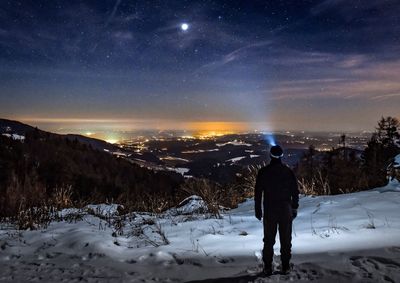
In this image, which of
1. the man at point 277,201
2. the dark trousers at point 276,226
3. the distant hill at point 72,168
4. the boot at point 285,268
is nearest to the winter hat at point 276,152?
the man at point 277,201

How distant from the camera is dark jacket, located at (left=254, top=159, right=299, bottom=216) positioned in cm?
508

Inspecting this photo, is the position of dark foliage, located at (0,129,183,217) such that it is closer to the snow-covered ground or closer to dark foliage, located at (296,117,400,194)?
dark foliage, located at (296,117,400,194)

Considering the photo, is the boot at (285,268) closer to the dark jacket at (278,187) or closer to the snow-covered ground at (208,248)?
the snow-covered ground at (208,248)

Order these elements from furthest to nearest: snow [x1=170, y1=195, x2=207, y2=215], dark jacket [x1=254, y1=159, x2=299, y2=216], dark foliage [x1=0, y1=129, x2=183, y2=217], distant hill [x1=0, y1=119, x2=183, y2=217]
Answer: distant hill [x1=0, y1=119, x2=183, y2=217]
dark foliage [x1=0, y1=129, x2=183, y2=217]
snow [x1=170, y1=195, x2=207, y2=215]
dark jacket [x1=254, y1=159, x2=299, y2=216]

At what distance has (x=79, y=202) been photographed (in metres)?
10.0

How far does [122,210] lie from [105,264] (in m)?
4.50

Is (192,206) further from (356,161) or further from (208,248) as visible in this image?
(356,161)

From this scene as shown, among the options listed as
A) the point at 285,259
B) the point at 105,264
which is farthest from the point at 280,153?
the point at 105,264

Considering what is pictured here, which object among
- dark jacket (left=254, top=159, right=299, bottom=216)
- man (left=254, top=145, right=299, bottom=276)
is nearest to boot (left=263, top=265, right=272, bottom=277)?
man (left=254, top=145, right=299, bottom=276)

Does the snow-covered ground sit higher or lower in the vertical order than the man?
lower

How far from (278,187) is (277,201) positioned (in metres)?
0.19

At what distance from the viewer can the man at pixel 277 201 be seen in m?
4.99

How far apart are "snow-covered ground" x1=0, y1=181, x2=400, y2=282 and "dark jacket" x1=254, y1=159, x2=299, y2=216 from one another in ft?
2.79

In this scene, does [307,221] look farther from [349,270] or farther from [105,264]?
[105,264]
